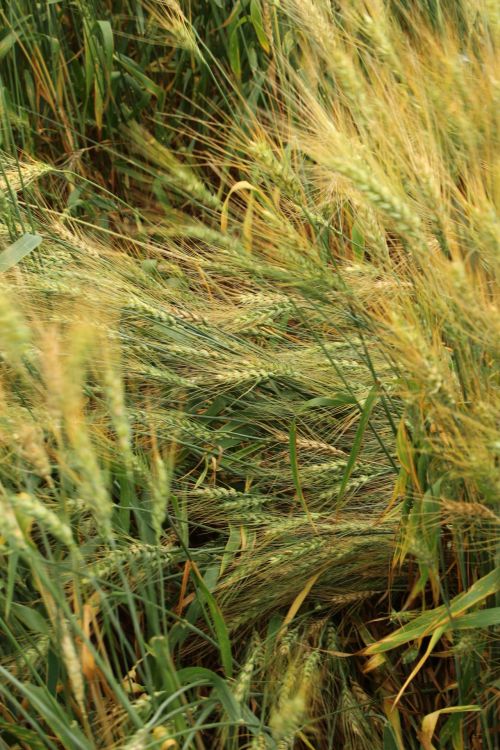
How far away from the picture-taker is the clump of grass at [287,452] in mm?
680

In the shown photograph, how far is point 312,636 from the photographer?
3.35 feet

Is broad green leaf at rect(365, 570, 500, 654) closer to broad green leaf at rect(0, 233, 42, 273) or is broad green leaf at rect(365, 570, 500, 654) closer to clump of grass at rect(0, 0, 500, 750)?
clump of grass at rect(0, 0, 500, 750)

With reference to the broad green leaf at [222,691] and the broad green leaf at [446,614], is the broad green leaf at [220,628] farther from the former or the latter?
the broad green leaf at [446,614]

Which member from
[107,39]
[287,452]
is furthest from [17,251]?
[107,39]

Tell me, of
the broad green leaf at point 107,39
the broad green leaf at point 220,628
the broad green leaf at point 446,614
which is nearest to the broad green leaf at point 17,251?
the broad green leaf at point 220,628

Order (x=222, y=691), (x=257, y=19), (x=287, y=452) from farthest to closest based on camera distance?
(x=257, y=19), (x=287, y=452), (x=222, y=691)

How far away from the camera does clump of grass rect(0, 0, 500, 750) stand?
680mm

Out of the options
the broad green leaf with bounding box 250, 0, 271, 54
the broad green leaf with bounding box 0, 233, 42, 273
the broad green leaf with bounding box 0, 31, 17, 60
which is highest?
the broad green leaf with bounding box 0, 31, 17, 60

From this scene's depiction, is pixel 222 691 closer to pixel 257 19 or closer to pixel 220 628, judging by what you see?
pixel 220 628

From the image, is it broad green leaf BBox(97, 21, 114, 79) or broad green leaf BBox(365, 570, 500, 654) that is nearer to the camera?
broad green leaf BBox(365, 570, 500, 654)

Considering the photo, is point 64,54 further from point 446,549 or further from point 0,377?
point 446,549

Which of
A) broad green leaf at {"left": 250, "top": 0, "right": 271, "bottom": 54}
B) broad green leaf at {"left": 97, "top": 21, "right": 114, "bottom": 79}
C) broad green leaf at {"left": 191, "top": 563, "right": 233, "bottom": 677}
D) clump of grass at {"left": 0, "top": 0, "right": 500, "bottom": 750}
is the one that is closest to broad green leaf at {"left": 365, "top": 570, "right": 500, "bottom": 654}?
clump of grass at {"left": 0, "top": 0, "right": 500, "bottom": 750}

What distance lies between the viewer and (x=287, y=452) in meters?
1.12

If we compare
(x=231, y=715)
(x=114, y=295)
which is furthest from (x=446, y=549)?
(x=114, y=295)
